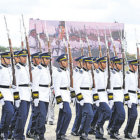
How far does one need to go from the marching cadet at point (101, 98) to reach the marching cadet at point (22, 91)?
1.69 m

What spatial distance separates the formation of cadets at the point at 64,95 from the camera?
857cm

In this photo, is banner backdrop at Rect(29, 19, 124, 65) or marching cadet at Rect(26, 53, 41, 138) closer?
marching cadet at Rect(26, 53, 41, 138)

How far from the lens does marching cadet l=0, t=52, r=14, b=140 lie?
8230mm

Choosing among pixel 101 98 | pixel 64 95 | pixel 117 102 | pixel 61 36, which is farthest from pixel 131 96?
pixel 61 36

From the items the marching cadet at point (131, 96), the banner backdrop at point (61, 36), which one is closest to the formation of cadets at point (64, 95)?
the marching cadet at point (131, 96)

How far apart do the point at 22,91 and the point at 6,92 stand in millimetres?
463

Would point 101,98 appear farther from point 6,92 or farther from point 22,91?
point 6,92

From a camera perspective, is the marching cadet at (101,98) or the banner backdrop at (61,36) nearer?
the marching cadet at (101,98)

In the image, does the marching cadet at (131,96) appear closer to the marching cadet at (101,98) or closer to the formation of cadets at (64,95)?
the formation of cadets at (64,95)

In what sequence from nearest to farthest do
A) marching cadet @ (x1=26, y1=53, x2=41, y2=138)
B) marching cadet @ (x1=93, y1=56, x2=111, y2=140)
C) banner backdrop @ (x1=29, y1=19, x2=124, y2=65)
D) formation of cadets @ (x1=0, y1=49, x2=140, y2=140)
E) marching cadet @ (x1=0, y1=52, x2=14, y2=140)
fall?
1. marching cadet @ (x1=0, y1=52, x2=14, y2=140)
2. formation of cadets @ (x1=0, y1=49, x2=140, y2=140)
3. marching cadet @ (x1=26, y1=53, x2=41, y2=138)
4. marching cadet @ (x1=93, y1=56, x2=111, y2=140)
5. banner backdrop @ (x1=29, y1=19, x2=124, y2=65)

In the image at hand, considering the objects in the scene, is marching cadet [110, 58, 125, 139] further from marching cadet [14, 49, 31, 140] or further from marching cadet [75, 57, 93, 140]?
marching cadet [14, 49, 31, 140]

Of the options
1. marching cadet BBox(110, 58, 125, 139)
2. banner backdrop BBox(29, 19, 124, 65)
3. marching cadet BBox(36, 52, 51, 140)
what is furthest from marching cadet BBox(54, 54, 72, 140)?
banner backdrop BBox(29, 19, 124, 65)

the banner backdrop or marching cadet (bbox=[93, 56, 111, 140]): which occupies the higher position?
the banner backdrop

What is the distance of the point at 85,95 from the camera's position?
9.24 m
